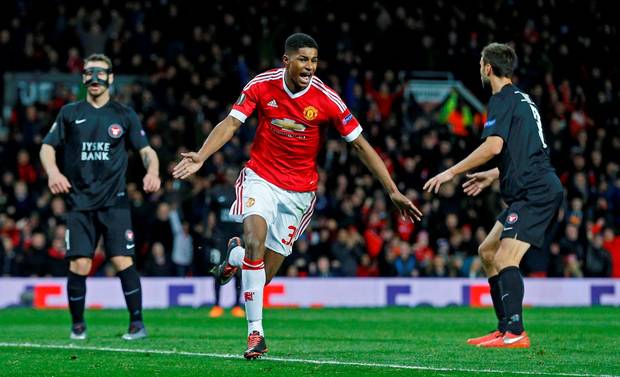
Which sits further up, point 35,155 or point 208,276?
point 35,155

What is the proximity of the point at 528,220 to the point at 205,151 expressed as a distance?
2.81m

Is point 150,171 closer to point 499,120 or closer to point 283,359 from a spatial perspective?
point 283,359

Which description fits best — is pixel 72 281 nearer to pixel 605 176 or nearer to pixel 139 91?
pixel 139 91

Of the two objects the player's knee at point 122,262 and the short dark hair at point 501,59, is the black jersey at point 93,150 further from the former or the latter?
the short dark hair at point 501,59

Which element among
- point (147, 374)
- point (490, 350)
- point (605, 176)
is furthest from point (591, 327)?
point (605, 176)

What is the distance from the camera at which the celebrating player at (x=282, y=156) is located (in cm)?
917

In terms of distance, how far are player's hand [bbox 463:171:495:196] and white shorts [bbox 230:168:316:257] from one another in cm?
122

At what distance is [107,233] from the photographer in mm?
11383

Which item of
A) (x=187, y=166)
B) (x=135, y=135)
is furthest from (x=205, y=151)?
(x=135, y=135)

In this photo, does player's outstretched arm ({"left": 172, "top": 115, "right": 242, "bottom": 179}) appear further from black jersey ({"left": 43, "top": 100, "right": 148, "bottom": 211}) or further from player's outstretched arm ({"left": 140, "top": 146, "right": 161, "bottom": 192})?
black jersey ({"left": 43, "top": 100, "right": 148, "bottom": 211})

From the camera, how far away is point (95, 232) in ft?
37.6

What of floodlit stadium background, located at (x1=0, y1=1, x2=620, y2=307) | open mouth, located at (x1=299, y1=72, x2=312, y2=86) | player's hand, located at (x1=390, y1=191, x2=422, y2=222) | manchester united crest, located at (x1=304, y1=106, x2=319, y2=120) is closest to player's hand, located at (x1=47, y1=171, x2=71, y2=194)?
manchester united crest, located at (x1=304, y1=106, x2=319, y2=120)

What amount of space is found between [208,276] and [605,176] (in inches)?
305

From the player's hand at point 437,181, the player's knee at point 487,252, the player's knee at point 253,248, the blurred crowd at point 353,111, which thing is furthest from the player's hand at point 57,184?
the blurred crowd at point 353,111
